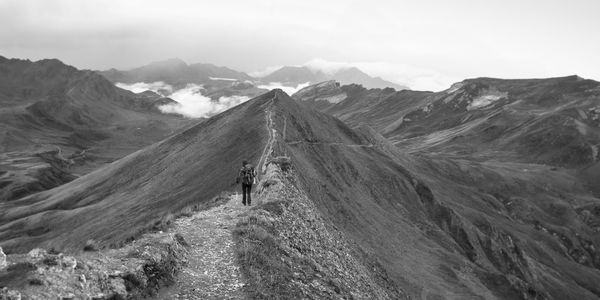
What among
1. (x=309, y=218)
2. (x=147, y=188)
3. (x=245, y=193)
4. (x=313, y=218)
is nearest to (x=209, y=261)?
(x=245, y=193)

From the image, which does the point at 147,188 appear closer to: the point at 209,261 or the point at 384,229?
the point at 384,229

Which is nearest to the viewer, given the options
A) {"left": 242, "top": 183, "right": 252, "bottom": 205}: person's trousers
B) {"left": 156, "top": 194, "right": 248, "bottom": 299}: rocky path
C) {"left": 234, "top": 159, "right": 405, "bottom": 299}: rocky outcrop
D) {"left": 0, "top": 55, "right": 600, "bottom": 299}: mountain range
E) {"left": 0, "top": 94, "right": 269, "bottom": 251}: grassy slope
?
{"left": 156, "top": 194, "right": 248, "bottom": 299}: rocky path

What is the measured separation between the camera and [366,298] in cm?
3388

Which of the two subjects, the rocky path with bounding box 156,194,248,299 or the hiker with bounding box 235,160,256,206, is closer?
the rocky path with bounding box 156,194,248,299

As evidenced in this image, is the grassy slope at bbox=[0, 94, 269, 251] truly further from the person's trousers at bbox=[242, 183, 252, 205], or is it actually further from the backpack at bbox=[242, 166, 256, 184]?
the backpack at bbox=[242, 166, 256, 184]

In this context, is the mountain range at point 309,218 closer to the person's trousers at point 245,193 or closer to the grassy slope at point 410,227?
the grassy slope at point 410,227

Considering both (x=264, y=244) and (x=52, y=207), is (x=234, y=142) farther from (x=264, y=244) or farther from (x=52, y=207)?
(x=52, y=207)

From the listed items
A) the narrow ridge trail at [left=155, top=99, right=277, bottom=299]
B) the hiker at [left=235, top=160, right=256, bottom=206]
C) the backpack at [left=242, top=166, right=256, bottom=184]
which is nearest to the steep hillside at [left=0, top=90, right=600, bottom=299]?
the narrow ridge trail at [left=155, top=99, right=277, bottom=299]

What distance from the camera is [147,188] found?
3450 inches

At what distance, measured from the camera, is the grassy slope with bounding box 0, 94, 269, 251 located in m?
66.6

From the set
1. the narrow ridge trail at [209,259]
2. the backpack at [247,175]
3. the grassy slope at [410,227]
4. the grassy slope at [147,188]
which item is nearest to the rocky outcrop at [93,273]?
the narrow ridge trail at [209,259]

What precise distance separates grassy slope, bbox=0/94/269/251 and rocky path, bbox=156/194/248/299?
62.1ft

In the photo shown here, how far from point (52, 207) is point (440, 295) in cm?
10348

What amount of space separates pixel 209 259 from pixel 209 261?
0.29 m
